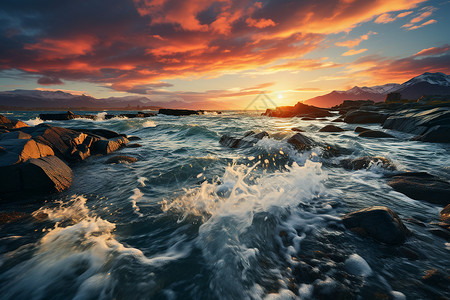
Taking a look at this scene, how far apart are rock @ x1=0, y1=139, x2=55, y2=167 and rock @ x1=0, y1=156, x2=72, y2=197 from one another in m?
0.23

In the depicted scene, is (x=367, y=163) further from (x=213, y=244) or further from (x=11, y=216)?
(x=11, y=216)

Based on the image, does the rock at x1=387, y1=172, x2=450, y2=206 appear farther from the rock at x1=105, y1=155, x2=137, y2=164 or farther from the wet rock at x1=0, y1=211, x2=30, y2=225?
the rock at x1=105, y1=155, x2=137, y2=164

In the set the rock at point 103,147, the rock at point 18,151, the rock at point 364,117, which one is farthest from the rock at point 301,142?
the rock at point 364,117

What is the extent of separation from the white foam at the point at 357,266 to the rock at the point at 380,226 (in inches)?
27.1

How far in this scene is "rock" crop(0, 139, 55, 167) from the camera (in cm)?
507

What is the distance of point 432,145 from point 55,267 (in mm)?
16191

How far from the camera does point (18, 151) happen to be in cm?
539

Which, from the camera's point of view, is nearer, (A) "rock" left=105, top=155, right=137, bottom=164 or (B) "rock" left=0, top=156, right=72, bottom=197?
(B) "rock" left=0, top=156, right=72, bottom=197

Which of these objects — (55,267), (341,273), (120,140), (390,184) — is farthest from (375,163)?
(120,140)

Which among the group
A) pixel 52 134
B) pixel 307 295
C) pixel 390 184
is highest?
pixel 52 134

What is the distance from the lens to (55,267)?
2889 millimetres

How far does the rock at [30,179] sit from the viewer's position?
4.84 metres

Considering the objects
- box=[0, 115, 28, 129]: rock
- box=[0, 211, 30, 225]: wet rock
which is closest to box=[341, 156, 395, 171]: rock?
box=[0, 211, 30, 225]: wet rock

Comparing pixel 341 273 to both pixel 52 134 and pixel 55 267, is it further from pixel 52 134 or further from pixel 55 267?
pixel 52 134
